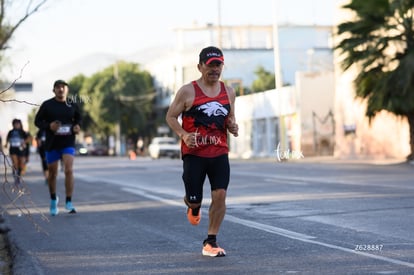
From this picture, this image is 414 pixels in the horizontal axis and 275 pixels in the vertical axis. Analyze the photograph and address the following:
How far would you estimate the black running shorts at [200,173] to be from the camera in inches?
354

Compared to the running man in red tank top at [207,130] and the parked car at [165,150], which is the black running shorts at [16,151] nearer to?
the running man in red tank top at [207,130]

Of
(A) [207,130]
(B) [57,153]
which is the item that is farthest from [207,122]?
(B) [57,153]

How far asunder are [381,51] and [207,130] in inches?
1088

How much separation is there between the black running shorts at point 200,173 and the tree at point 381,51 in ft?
84.5

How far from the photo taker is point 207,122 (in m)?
8.89

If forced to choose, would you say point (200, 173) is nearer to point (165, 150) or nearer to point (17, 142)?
point (17, 142)

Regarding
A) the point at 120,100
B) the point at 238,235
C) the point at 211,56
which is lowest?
the point at 238,235

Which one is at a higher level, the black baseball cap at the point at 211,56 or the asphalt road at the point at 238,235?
the black baseball cap at the point at 211,56

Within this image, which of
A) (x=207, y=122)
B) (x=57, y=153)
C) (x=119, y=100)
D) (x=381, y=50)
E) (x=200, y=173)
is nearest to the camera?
(x=207, y=122)

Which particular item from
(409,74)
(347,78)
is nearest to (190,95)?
(409,74)

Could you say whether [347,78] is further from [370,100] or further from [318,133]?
[370,100]

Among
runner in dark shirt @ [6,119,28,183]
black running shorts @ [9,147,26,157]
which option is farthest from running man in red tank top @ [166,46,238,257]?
black running shorts @ [9,147,26,157]

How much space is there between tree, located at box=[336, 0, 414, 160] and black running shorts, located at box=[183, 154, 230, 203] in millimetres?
25768

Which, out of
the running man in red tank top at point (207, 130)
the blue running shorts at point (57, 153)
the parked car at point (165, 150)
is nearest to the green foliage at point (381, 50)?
the blue running shorts at point (57, 153)
